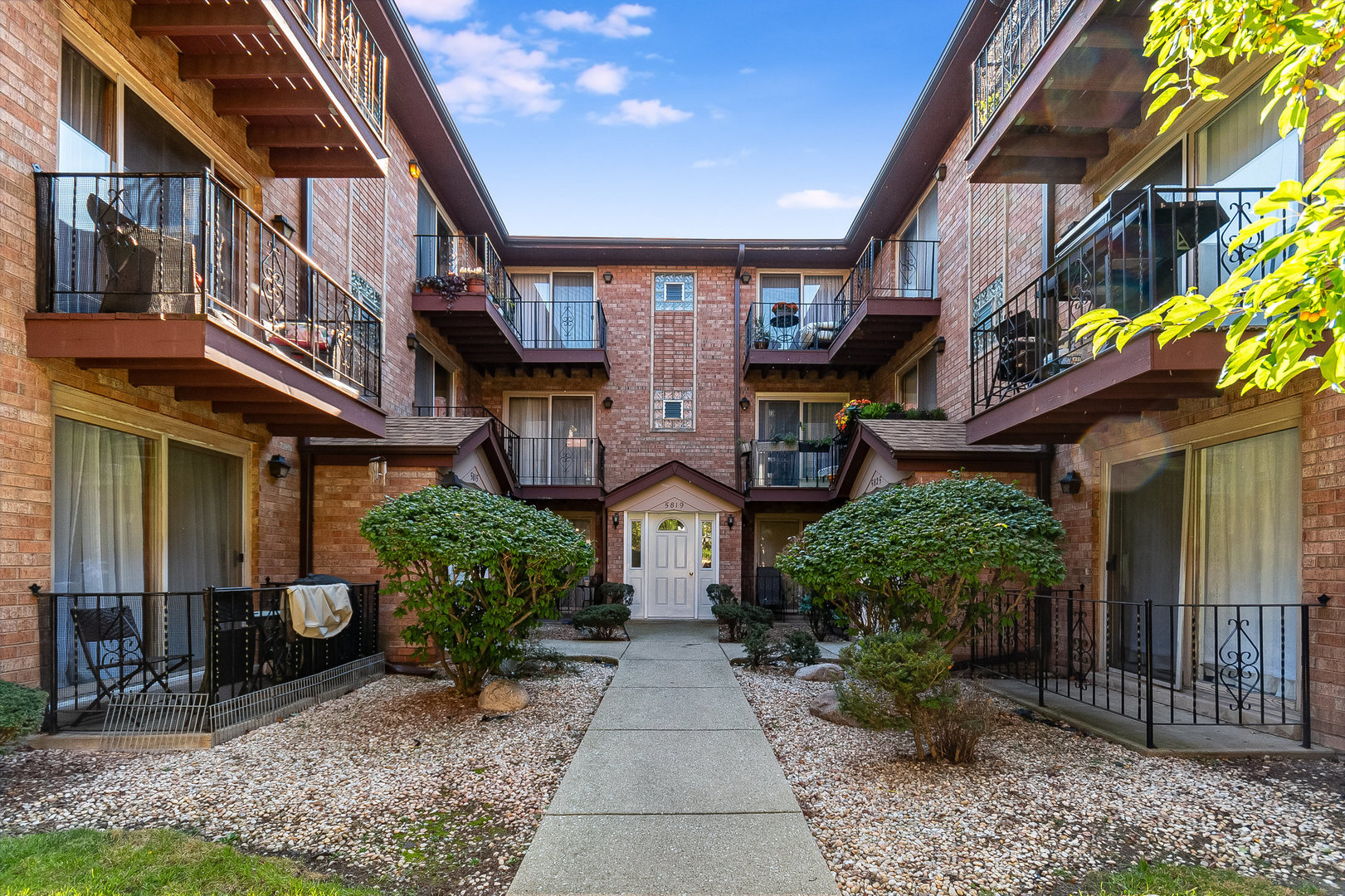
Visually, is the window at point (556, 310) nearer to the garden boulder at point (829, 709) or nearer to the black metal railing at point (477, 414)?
the black metal railing at point (477, 414)

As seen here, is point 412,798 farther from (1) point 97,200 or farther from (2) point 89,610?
(1) point 97,200

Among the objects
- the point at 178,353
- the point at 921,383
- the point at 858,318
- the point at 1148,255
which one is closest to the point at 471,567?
the point at 178,353

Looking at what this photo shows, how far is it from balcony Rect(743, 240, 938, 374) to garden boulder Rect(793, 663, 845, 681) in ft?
22.3

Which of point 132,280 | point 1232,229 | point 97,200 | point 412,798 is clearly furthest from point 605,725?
point 1232,229

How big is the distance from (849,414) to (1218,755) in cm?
791

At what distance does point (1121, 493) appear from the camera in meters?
7.90

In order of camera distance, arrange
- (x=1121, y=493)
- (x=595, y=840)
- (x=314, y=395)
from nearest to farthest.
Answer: (x=595, y=840), (x=314, y=395), (x=1121, y=493)

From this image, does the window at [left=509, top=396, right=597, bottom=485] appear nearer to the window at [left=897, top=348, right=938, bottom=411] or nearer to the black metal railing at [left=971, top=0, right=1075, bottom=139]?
the window at [left=897, top=348, right=938, bottom=411]

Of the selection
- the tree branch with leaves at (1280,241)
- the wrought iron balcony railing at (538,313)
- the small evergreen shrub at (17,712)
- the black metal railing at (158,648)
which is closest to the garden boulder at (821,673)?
the black metal railing at (158,648)

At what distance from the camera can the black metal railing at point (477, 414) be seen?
13.1 m

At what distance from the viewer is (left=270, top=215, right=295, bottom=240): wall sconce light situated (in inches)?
322

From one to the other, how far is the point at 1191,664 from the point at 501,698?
5952 millimetres

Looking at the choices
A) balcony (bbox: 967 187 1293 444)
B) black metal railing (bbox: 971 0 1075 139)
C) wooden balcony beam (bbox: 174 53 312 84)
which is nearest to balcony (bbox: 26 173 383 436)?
wooden balcony beam (bbox: 174 53 312 84)

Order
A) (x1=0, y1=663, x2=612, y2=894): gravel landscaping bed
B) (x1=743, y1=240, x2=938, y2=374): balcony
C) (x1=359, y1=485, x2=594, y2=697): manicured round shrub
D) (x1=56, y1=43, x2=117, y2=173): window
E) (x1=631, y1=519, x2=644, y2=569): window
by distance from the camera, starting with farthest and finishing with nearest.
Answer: (x1=631, y1=519, x2=644, y2=569): window → (x1=743, y1=240, x2=938, y2=374): balcony → (x1=359, y1=485, x2=594, y2=697): manicured round shrub → (x1=56, y1=43, x2=117, y2=173): window → (x1=0, y1=663, x2=612, y2=894): gravel landscaping bed
